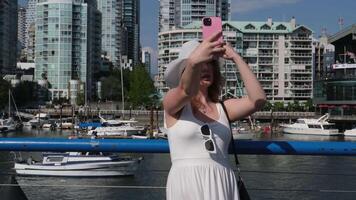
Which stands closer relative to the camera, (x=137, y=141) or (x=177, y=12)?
(x=137, y=141)

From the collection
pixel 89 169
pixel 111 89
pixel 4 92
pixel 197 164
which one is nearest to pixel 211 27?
pixel 197 164

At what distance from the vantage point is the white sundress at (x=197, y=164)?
2729mm

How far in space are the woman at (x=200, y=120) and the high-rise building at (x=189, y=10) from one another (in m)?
156

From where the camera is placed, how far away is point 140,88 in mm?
89312

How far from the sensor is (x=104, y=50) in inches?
6718

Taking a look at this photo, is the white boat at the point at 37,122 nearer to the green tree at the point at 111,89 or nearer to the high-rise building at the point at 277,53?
the green tree at the point at 111,89

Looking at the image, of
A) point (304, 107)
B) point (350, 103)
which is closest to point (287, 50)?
point (304, 107)

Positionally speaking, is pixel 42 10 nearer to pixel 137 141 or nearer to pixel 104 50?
pixel 104 50

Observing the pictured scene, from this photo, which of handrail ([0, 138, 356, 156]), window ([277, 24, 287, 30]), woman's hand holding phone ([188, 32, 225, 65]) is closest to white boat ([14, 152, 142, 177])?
handrail ([0, 138, 356, 156])

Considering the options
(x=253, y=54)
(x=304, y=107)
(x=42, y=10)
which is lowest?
(x=304, y=107)

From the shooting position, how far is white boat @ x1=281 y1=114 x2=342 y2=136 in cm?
7056

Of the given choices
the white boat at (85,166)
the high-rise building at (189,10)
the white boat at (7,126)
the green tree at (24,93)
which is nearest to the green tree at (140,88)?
the white boat at (7,126)

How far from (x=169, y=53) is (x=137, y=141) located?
121 meters

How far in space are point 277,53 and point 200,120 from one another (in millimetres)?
122618
